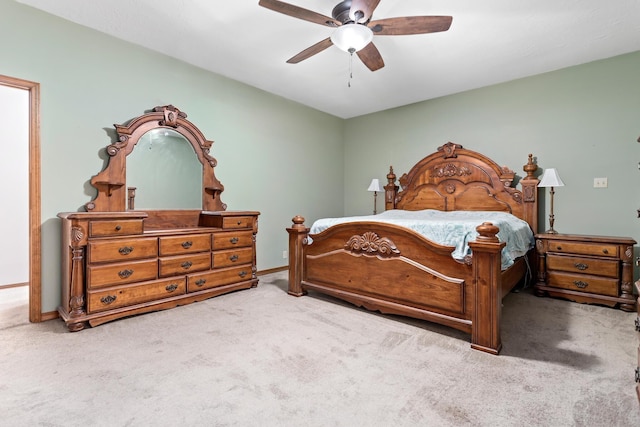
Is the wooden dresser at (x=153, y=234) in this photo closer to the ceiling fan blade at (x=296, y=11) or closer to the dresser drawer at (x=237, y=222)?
the dresser drawer at (x=237, y=222)

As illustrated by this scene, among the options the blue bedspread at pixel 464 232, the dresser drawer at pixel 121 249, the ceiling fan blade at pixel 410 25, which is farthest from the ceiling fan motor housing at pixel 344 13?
the dresser drawer at pixel 121 249

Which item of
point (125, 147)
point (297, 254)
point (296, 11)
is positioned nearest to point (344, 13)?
point (296, 11)

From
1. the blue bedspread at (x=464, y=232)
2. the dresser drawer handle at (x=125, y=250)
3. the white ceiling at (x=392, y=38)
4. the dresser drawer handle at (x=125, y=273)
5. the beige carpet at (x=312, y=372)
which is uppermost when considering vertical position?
the white ceiling at (x=392, y=38)

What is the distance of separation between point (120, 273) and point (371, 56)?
2740 mm

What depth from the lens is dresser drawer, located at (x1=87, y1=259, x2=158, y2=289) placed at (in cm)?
237

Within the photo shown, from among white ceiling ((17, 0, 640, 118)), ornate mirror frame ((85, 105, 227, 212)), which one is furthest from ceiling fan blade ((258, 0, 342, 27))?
ornate mirror frame ((85, 105, 227, 212))

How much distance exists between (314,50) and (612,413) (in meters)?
2.89

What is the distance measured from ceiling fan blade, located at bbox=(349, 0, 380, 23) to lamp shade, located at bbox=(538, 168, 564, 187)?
268 cm

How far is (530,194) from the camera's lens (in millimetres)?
3613

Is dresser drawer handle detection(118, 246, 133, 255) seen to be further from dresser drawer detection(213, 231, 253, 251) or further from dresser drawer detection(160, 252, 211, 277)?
dresser drawer detection(213, 231, 253, 251)

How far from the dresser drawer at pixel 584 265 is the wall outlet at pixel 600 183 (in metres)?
0.90

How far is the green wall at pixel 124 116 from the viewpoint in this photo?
253cm

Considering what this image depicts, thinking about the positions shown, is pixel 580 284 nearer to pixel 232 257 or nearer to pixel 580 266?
pixel 580 266

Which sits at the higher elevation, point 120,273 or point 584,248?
point 584,248
